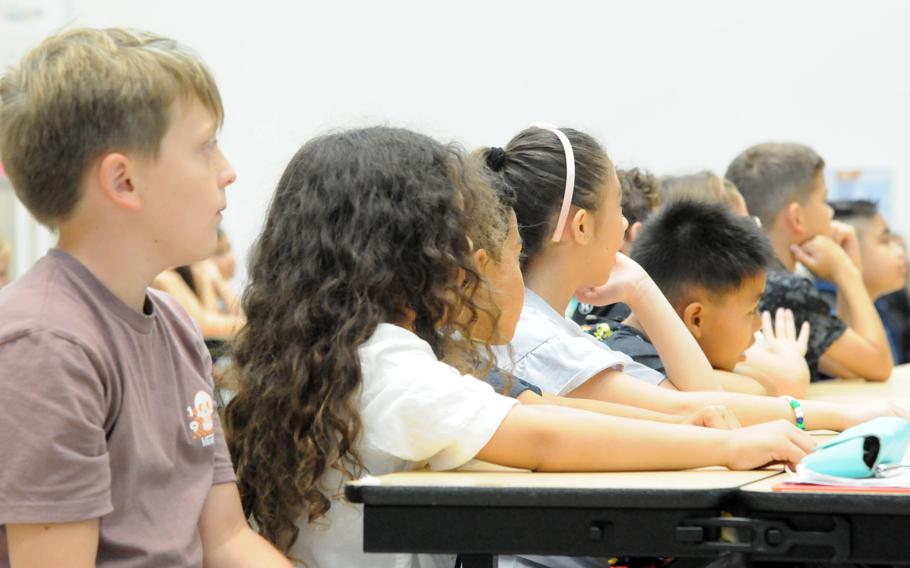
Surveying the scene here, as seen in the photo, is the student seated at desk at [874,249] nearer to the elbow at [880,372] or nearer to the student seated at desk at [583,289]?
the elbow at [880,372]

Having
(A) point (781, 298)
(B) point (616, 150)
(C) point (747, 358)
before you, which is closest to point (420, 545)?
(C) point (747, 358)

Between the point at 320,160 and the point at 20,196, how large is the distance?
0.40 metres

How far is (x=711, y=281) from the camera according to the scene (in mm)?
2396

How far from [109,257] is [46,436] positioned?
20cm

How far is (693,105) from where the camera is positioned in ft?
16.9

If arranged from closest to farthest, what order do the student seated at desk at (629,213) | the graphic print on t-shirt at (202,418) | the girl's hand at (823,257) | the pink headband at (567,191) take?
1. the graphic print on t-shirt at (202,418)
2. the pink headband at (567,191)
3. the student seated at desk at (629,213)
4. the girl's hand at (823,257)

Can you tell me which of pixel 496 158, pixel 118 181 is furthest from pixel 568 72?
pixel 118 181

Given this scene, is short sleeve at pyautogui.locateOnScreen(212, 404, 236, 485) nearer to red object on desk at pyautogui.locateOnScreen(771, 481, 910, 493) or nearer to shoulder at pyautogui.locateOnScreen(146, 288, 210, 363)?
shoulder at pyautogui.locateOnScreen(146, 288, 210, 363)

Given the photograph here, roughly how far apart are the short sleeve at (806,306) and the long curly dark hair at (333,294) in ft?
5.61

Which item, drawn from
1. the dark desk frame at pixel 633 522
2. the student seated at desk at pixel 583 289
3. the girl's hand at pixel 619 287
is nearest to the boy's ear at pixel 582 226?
the student seated at desk at pixel 583 289

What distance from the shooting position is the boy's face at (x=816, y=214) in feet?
12.0

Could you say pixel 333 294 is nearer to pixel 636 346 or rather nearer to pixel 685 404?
pixel 685 404

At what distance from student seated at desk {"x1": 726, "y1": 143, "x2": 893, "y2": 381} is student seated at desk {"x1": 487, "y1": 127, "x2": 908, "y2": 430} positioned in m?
0.99

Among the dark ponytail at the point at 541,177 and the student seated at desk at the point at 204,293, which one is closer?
the dark ponytail at the point at 541,177
